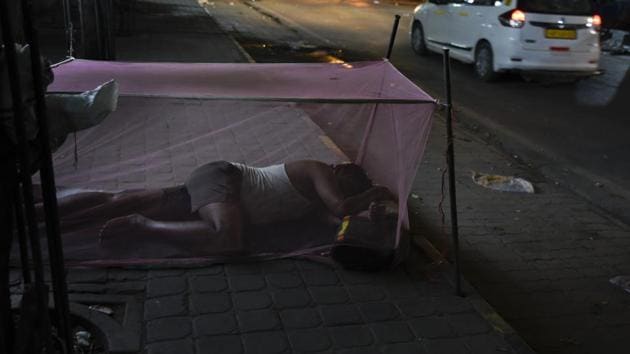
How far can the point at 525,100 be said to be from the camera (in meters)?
10.1

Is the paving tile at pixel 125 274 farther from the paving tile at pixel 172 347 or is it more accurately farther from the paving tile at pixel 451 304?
the paving tile at pixel 451 304

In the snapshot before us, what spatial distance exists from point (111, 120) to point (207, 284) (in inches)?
47.8

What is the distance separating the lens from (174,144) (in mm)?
4289

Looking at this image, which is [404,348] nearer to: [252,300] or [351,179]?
[252,300]

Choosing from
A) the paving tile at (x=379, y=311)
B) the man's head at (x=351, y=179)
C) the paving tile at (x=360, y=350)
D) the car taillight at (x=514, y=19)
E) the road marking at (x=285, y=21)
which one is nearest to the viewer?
the paving tile at (x=360, y=350)

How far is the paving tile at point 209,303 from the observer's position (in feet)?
11.6

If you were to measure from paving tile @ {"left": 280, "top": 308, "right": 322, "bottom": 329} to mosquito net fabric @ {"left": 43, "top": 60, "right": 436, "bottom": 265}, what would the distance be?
66cm

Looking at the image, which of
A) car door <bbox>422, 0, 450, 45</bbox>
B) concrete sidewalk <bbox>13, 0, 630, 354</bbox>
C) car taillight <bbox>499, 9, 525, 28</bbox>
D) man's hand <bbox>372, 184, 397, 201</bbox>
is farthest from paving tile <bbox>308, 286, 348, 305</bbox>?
car door <bbox>422, 0, 450, 45</bbox>

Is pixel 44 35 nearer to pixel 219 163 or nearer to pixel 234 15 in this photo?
pixel 234 15

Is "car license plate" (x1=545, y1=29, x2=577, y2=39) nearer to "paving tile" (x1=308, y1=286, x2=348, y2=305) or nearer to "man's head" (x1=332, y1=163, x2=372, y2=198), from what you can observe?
"man's head" (x1=332, y1=163, x2=372, y2=198)

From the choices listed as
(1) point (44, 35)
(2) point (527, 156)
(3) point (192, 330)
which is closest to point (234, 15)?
(1) point (44, 35)

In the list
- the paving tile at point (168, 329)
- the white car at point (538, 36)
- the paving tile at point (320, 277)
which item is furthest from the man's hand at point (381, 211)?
the white car at point (538, 36)

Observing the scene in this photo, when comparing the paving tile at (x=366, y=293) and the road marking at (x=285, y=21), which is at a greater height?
the paving tile at (x=366, y=293)

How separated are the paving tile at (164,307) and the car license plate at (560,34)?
8.98m
